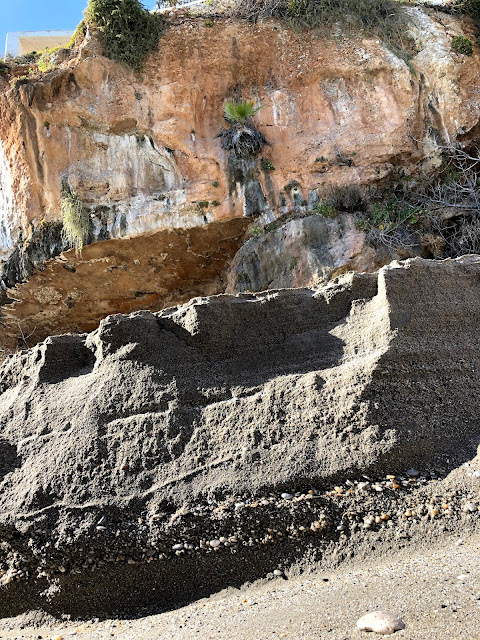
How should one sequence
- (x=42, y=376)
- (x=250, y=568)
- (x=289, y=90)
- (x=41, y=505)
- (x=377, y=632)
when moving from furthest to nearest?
(x=289, y=90)
(x=42, y=376)
(x=41, y=505)
(x=250, y=568)
(x=377, y=632)

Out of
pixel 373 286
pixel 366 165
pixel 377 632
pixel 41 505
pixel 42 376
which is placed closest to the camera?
pixel 377 632

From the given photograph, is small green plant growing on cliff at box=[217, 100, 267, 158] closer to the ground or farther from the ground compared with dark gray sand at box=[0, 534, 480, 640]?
farther from the ground

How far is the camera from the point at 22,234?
1000 centimetres

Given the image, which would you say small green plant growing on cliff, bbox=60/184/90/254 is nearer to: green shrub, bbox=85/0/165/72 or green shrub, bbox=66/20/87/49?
green shrub, bbox=85/0/165/72

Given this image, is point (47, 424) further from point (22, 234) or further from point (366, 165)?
point (366, 165)

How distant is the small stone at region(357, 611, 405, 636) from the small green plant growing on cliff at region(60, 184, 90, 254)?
312 inches

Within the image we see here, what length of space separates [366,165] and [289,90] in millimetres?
2166

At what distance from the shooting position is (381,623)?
2.85m

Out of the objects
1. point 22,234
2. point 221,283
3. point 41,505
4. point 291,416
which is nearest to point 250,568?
point 291,416

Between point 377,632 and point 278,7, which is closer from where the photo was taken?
point 377,632

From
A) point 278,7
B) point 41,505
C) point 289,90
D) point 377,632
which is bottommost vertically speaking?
point 377,632

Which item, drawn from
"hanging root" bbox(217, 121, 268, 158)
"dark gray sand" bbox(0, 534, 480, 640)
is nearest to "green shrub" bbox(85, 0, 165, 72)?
"hanging root" bbox(217, 121, 268, 158)

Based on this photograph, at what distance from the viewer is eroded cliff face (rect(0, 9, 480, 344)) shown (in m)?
9.35

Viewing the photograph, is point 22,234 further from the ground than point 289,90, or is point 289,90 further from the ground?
point 289,90
